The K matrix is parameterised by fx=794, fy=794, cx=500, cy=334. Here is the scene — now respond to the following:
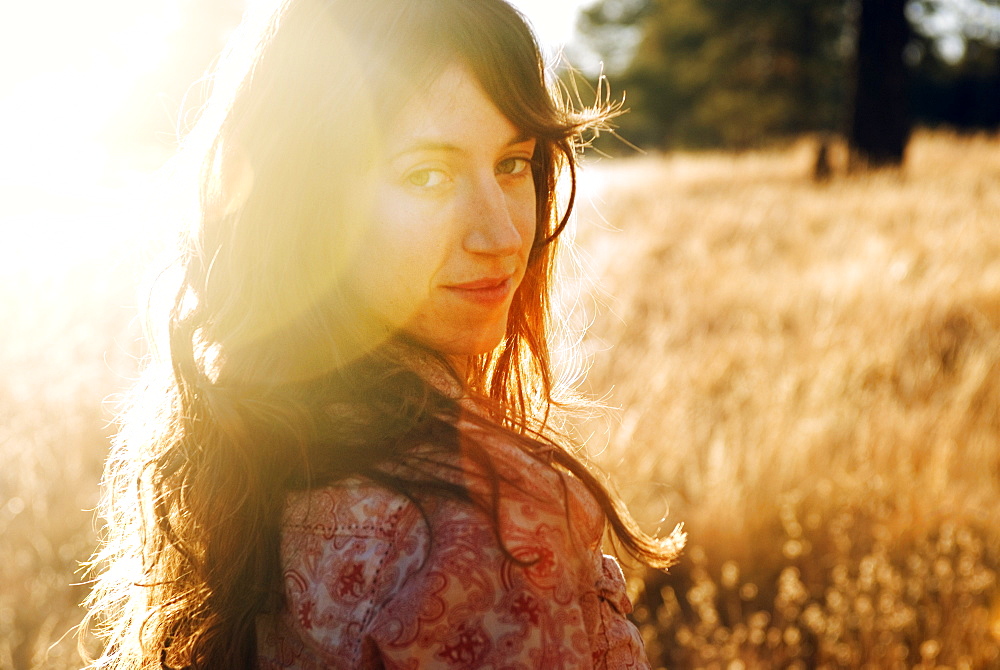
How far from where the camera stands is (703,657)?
235cm

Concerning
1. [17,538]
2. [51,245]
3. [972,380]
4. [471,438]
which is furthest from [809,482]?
[51,245]

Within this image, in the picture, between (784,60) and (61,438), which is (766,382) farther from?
(784,60)

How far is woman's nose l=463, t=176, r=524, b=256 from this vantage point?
1178 mm

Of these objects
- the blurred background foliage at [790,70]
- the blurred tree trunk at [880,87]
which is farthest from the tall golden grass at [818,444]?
the blurred background foliage at [790,70]

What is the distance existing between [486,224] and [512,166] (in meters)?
0.20

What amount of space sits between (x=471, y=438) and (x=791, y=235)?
6.18 m

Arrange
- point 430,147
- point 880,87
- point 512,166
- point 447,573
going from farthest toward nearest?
point 880,87
point 512,166
point 430,147
point 447,573

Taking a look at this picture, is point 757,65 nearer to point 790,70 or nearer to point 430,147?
point 790,70

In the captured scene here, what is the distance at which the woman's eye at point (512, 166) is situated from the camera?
4.34 ft

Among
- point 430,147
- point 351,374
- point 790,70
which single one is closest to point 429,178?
point 430,147

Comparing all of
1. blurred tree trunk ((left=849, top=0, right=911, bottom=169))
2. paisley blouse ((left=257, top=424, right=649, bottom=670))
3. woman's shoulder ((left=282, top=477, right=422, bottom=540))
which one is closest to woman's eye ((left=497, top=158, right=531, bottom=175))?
paisley blouse ((left=257, top=424, right=649, bottom=670))

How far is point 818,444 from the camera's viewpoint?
3.00 m

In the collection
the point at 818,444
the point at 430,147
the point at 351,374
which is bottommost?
the point at 818,444

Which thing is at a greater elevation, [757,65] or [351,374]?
[757,65]
